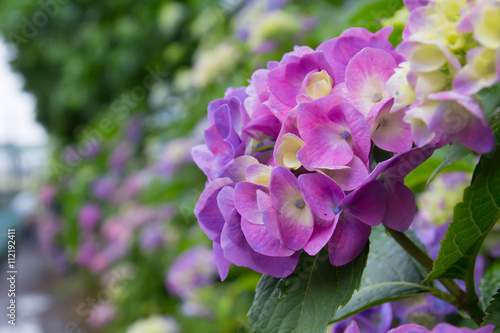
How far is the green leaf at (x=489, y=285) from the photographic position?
1.29 feet

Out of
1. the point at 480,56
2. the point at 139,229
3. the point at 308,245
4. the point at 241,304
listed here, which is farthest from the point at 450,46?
the point at 139,229

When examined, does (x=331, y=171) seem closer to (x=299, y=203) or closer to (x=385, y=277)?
(x=299, y=203)

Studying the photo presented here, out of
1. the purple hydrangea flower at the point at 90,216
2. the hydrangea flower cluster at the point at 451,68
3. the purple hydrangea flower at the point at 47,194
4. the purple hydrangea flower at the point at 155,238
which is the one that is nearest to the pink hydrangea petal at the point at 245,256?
the hydrangea flower cluster at the point at 451,68

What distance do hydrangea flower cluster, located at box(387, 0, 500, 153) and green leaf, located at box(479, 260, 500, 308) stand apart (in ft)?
0.75

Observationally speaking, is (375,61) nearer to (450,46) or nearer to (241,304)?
(450,46)

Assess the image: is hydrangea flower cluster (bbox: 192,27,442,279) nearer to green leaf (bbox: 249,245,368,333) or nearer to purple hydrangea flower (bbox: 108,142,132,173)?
green leaf (bbox: 249,245,368,333)

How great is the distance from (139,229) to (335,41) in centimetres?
219

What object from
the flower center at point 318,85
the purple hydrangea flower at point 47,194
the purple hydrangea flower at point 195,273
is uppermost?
the flower center at point 318,85

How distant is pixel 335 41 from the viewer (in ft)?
0.95

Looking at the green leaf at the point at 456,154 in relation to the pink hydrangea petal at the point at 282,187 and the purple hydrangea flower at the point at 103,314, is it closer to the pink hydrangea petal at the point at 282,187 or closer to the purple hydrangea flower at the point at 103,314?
the pink hydrangea petal at the point at 282,187

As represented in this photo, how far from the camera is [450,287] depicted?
34 centimetres

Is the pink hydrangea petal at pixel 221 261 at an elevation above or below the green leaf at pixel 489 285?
above

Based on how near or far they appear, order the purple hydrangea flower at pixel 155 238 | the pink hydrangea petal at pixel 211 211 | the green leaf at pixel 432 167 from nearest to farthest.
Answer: the pink hydrangea petal at pixel 211 211 < the green leaf at pixel 432 167 < the purple hydrangea flower at pixel 155 238

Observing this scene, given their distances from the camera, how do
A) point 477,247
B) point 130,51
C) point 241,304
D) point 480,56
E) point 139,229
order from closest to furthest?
point 480,56
point 477,247
point 241,304
point 139,229
point 130,51
